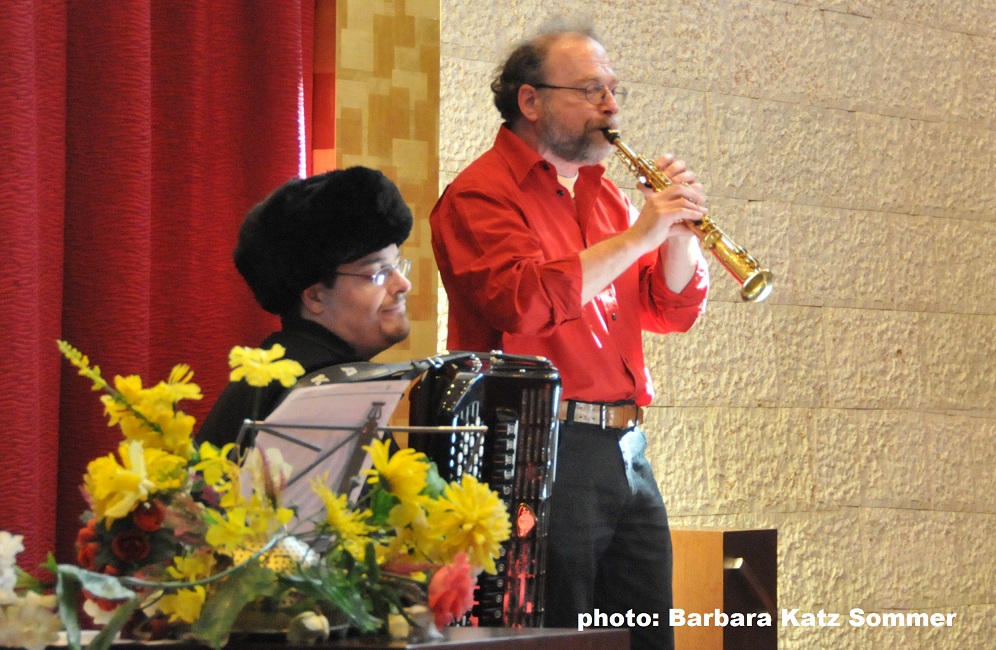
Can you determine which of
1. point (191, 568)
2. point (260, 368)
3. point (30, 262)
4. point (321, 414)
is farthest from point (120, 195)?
point (191, 568)

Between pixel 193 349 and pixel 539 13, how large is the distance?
4.64 feet

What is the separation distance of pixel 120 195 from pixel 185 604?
1.38 meters

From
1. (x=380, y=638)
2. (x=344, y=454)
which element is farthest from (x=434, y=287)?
(x=380, y=638)

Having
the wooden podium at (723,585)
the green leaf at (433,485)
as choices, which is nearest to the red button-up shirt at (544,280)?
the wooden podium at (723,585)

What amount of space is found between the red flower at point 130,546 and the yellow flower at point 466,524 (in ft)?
0.84

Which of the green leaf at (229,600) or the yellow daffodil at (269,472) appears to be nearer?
the green leaf at (229,600)

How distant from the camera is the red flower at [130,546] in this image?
43.9 inches

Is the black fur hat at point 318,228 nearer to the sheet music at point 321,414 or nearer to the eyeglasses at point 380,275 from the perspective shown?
the eyeglasses at point 380,275

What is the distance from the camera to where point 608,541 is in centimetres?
237

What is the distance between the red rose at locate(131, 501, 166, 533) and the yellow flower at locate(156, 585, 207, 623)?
78mm

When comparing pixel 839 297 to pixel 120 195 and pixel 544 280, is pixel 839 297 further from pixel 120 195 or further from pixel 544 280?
pixel 120 195

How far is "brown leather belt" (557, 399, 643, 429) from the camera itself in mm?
2352

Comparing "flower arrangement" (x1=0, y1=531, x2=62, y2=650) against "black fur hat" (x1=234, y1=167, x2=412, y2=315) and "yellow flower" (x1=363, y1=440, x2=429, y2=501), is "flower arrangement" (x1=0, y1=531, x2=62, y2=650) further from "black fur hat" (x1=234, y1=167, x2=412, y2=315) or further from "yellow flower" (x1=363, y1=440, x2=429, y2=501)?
"black fur hat" (x1=234, y1=167, x2=412, y2=315)

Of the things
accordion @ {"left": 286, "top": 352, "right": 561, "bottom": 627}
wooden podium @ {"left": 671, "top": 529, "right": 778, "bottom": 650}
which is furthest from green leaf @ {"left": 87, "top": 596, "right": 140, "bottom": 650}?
wooden podium @ {"left": 671, "top": 529, "right": 778, "bottom": 650}
